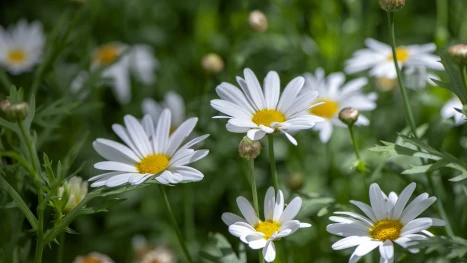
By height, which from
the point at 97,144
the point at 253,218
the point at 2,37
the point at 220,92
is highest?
the point at 2,37

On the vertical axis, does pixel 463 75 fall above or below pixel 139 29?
below

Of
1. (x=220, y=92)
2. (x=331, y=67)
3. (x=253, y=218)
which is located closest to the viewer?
(x=253, y=218)

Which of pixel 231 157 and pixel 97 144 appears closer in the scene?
pixel 97 144

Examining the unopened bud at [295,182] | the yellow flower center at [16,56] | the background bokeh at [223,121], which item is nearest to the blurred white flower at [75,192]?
the background bokeh at [223,121]

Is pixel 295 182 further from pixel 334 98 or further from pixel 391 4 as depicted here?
pixel 391 4

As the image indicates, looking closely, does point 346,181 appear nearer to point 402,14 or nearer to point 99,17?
point 402,14

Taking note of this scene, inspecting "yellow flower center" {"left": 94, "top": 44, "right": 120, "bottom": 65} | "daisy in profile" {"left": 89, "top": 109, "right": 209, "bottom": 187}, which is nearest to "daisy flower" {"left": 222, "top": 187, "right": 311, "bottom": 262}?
"daisy in profile" {"left": 89, "top": 109, "right": 209, "bottom": 187}

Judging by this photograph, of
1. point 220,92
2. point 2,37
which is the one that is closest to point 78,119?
point 2,37
